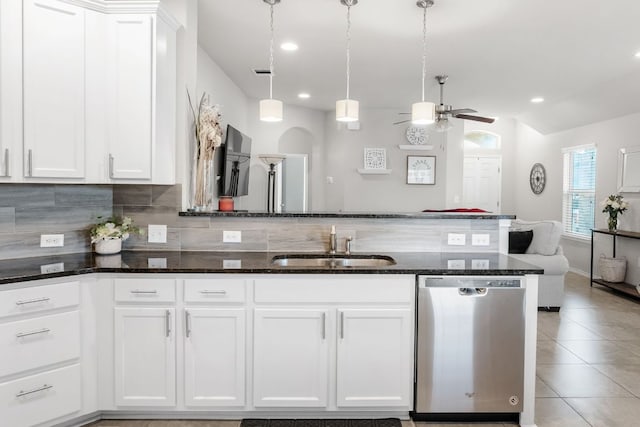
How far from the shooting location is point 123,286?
243cm

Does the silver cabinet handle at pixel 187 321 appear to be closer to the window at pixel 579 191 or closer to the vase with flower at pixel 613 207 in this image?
the vase with flower at pixel 613 207

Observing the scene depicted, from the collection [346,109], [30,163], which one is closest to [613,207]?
[346,109]

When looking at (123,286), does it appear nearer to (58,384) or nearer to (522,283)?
(58,384)

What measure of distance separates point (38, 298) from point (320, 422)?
1590mm

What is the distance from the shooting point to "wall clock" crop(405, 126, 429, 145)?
7812 mm

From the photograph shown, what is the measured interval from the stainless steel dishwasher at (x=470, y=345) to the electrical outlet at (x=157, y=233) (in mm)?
1706

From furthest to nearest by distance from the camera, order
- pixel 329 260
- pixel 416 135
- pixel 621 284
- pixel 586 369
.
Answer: pixel 416 135, pixel 621 284, pixel 586 369, pixel 329 260

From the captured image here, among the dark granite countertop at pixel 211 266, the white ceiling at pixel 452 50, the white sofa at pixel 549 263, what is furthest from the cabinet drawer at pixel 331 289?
the white sofa at pixel 549 263

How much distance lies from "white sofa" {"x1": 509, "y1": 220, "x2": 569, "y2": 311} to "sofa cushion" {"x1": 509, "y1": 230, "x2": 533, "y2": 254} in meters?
0.08

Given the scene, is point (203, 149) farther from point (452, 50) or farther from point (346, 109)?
point (452, 50)

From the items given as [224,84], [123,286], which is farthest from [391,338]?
[224,84]

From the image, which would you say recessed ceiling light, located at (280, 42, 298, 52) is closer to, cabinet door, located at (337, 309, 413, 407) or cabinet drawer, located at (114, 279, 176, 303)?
cabinet drawer, located at (114, 279, 176, 303)

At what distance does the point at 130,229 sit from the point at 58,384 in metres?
0.98

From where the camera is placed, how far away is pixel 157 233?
3.06m
